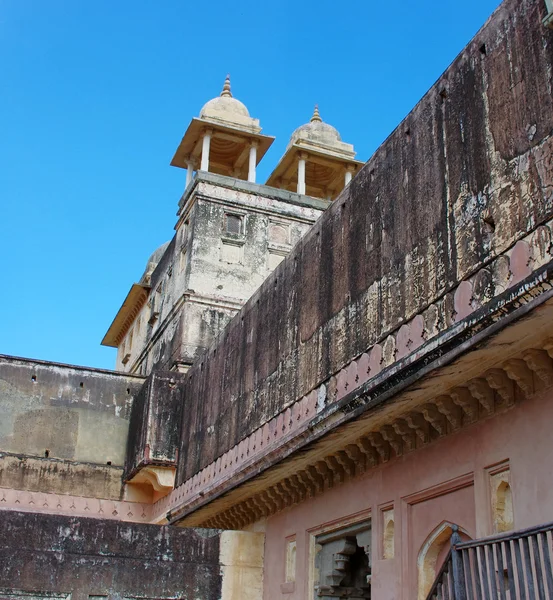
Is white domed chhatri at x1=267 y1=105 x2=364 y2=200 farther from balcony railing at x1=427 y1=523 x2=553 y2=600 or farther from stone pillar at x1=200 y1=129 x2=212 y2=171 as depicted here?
balcony railing at x1=427 y1=523 x2=553 y2=600

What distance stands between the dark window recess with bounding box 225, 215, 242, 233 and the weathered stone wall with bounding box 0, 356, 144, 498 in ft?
12.6

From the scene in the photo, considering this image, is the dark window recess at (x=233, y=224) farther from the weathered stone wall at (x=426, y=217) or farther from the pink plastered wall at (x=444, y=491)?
the pink plastered wall at (x=444, y=491)

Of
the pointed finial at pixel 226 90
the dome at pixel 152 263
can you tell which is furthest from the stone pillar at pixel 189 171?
the dome at pixel 152 263

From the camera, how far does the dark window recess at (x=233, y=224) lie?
54.5ft

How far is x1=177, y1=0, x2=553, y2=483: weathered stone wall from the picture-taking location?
545 cm

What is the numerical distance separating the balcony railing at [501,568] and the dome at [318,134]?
15.7m

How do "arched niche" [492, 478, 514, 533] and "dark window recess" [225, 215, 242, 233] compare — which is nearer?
"arched niche" [492, 478, 514, 533]

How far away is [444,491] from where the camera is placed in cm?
643

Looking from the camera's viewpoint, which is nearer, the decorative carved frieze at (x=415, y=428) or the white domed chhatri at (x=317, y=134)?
the decorative carved frieze at (x=415, y=428)

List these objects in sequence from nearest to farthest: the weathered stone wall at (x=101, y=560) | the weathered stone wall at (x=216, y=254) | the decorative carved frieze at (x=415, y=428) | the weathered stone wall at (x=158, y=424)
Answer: the decorative carved frieze at (x=415, y=428) < the weathered stone wall at (x=101, y=560) < the weathered stone wall at (x=158, y=424) < the weathered stone wall at (x=216, y=254)

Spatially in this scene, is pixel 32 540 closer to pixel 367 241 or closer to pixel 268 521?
pixel 268 521

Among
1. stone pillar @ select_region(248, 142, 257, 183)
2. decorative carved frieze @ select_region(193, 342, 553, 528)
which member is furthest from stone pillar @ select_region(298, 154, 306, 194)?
decorative carved frieze @ select_region(193, 342, 553, 528)

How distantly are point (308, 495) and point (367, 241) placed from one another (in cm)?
303

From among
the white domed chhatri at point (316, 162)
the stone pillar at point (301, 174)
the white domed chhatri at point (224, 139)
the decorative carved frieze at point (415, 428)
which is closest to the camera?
the decorative carved frieze at point (415, 428)
